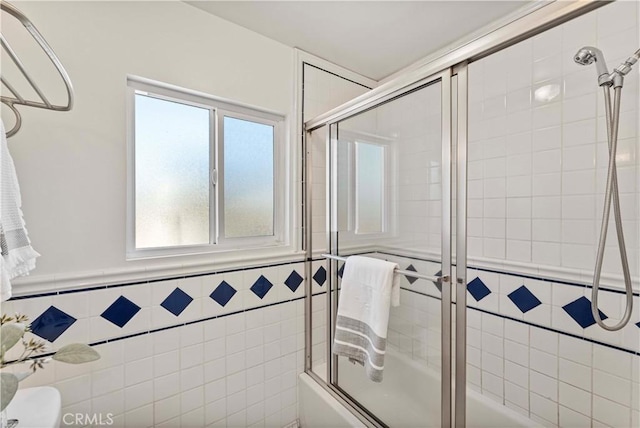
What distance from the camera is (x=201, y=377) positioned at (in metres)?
1.42

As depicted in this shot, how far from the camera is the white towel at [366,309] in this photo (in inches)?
48.8

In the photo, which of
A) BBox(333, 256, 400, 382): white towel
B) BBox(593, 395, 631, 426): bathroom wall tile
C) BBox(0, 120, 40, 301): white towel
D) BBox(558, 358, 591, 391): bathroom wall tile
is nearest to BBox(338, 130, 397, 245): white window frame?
BBox(333, 256, 400, 382): white towel

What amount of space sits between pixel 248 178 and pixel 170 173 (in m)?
0.40

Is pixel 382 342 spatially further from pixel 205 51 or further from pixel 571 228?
pixel 205 51

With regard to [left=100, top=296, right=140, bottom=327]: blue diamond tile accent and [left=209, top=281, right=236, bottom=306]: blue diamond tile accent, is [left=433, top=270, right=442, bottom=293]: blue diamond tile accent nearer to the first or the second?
[left=209, top=281, right=236, bottom=306]: blue diamond tile accent

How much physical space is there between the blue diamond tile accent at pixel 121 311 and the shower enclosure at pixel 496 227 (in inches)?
36.7

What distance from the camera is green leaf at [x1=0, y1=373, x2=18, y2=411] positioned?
651 mm

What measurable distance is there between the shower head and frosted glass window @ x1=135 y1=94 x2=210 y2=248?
160 centimetres

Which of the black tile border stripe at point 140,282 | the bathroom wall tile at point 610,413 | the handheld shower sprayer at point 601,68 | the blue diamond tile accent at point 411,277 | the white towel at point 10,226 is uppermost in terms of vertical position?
the handheld shower sprayer at point 601,68

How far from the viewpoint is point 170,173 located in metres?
1.43

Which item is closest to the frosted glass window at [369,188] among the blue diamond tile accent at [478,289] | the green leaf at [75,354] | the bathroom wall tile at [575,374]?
the blue diamond tile accent at [478,289]

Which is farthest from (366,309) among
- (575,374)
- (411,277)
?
(575,374)

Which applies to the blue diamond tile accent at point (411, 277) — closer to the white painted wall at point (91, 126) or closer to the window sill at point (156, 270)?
the window sill at point (156, 270)

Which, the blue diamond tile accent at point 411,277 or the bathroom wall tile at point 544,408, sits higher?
the blue diamond tile accent at point 411,277
